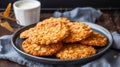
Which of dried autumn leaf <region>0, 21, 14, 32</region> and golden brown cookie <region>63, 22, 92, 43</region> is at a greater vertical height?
golden brown cookie <region>63, 22, 92, 43</region>

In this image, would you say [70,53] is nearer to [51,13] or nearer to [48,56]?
[48,56]

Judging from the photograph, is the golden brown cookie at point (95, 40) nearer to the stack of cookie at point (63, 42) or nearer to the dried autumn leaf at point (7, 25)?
the stack of cookie at point (63, 42)

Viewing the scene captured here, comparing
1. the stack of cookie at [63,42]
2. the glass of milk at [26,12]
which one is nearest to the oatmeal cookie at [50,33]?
the stack of cookie at [63,42]

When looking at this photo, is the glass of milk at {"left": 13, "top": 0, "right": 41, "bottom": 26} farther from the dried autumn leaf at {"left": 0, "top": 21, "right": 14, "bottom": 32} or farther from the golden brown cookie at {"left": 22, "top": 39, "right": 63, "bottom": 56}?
the golden brown cookie at {"left": 22, "top": 39, "right": 63, "bottom": 56}

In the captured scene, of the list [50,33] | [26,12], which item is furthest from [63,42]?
[26,12]

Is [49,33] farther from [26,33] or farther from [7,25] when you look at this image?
[7,25]

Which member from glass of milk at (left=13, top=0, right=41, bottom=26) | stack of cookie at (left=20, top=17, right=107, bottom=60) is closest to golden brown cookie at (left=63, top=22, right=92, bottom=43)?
stack of cookie at (left=20, top=17, right=107, bottom=60)
